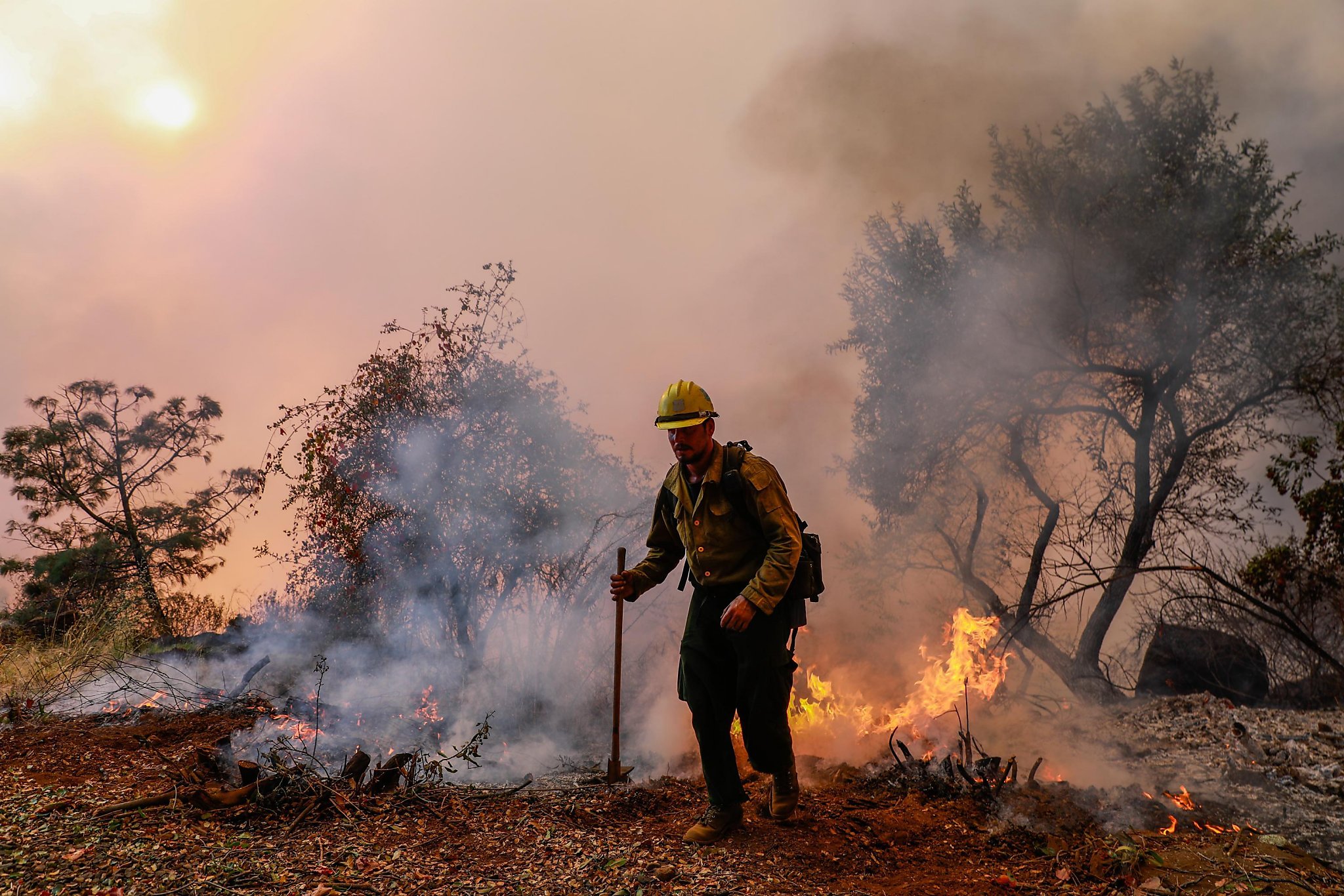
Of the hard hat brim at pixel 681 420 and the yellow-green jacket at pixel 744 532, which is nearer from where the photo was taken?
the yellow-green jacket at pixel 744 532

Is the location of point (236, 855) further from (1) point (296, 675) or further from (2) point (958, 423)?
(2) point (958, 423)

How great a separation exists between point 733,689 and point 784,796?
620mm

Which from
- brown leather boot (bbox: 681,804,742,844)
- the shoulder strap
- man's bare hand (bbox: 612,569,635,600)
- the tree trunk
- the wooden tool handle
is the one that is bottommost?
brown leather boot (bbox: 681,804,742,844)

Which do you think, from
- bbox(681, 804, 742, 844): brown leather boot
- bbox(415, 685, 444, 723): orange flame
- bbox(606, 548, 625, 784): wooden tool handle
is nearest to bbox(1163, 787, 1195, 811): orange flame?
bbox(681, 804, 742, 844): brown leather boot

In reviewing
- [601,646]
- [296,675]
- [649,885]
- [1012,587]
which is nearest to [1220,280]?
[1012,587]

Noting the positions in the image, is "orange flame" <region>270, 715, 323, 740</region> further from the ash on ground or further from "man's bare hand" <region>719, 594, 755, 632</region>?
the ash on ground

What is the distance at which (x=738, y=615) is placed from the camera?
3.54 meters

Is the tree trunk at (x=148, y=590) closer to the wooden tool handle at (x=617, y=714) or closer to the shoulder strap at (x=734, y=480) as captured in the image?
the wooden tool handle at (x=617, y=714)

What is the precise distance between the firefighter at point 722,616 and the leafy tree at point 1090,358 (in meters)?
6.02

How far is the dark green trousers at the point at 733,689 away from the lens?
378 centimetres

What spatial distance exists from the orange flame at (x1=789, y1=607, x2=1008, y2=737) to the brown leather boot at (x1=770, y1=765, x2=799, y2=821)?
85.2 inches

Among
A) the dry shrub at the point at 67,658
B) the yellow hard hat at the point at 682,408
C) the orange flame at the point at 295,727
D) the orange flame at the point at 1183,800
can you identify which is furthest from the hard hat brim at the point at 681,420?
the dry shrub at the point at 67,658

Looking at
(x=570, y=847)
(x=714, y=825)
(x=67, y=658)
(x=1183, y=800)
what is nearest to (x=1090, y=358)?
(x=1183, y=800)

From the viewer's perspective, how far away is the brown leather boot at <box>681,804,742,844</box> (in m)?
3.70
